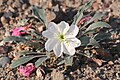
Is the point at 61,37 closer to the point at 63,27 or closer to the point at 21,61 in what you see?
the point at 63,27

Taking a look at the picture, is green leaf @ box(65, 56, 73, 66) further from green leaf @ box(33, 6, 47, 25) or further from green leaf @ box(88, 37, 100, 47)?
green leaf @ box(33, 6, 47, 25)

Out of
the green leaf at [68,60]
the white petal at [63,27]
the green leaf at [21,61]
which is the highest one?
the white petal at [63,27]

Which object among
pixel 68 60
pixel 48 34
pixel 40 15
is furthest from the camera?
pixel 40 15

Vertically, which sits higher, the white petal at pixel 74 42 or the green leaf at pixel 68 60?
the white petal at pixel 74 42

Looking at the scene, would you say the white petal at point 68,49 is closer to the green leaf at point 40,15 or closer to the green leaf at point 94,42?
the green leaf at point 94,42

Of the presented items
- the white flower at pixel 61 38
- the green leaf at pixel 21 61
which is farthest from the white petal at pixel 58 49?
the green leaf at pixel 21 61

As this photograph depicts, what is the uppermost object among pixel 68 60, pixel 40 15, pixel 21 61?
pixel 40 15

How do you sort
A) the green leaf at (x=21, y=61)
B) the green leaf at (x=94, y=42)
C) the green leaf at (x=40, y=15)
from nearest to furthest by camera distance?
the green leaf at (x=94, y=42) < the green leaf at (x=21, y=61) < the green leaf at (x=40, y=15)

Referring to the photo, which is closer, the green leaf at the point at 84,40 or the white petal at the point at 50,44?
the white petal at the point at 50,44

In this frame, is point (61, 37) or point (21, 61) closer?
point (61, 37)

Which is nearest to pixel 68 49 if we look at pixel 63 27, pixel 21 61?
pixel 63 27

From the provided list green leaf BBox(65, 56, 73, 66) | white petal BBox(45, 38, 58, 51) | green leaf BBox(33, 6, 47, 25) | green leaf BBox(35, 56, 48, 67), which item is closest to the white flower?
white petal BBox(45, 38, 58, 51)
